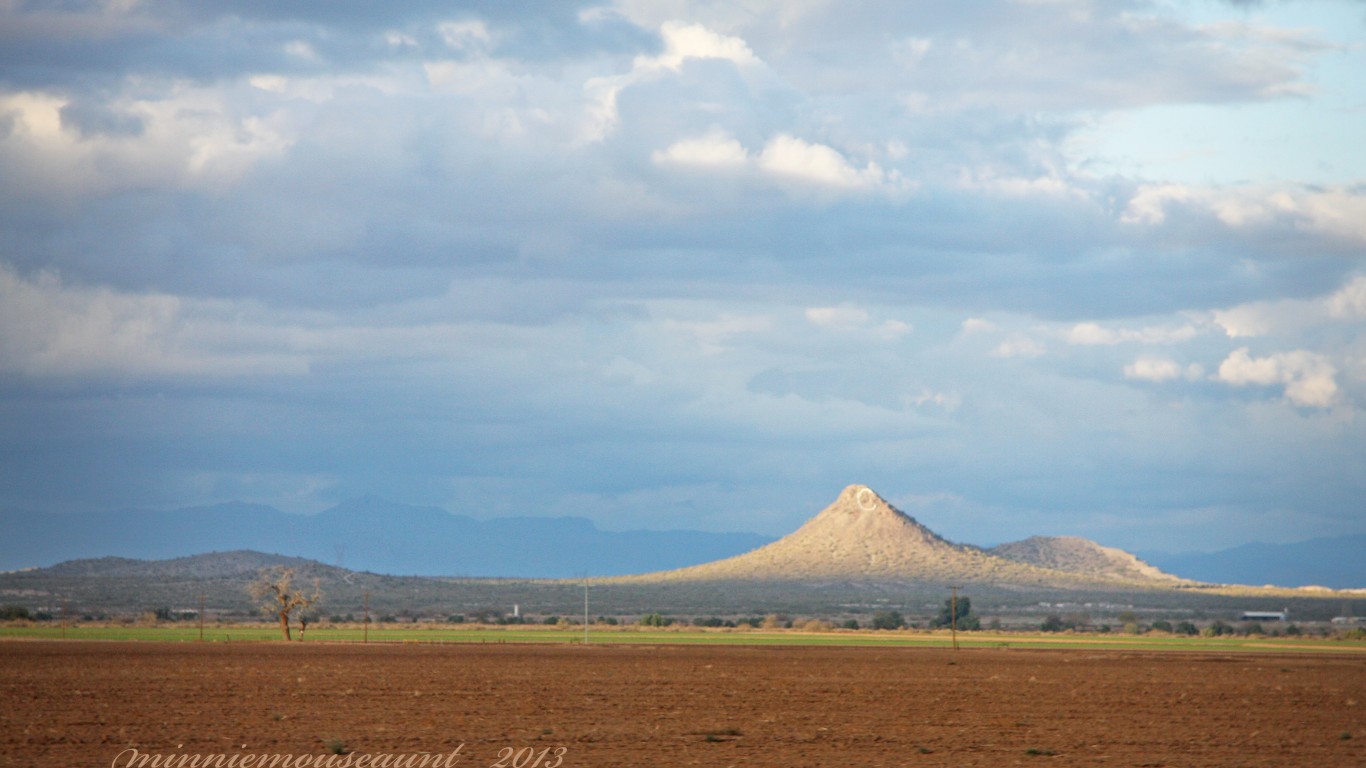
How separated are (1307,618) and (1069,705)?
13076 cm

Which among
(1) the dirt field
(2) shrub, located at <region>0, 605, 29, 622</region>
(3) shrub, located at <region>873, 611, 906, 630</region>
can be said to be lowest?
(1) the dirt field

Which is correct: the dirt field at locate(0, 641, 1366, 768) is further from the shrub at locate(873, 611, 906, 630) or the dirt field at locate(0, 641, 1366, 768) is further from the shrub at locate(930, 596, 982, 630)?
the shrub at locate(930, 596, 982, 630)

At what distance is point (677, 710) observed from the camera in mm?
38469

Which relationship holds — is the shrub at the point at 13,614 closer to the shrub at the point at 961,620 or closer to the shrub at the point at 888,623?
the shrub at the point at 888,623

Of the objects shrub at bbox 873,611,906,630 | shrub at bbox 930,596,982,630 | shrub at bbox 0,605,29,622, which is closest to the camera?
shrub at bbox 873,611,906,630

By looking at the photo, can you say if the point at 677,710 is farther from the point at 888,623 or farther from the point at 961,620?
the point at 961,620

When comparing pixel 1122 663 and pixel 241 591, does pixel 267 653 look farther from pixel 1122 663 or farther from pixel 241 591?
pixel 241 591

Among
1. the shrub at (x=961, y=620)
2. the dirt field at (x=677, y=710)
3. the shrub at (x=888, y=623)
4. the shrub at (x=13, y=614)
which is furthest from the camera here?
the shrub at (x=961, y=620)

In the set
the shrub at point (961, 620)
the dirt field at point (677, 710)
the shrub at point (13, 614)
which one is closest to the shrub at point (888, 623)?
the shrub at point (961, 620)

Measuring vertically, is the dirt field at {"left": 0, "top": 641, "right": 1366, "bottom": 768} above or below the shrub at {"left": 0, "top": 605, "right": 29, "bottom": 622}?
below

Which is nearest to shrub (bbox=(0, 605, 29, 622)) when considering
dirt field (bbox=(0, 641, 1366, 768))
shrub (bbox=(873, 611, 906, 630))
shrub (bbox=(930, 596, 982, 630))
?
dirt field (bbox=(0, 641, 1366, 768))

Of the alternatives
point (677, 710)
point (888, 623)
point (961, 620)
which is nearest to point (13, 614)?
point (888, 623)

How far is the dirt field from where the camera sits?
29.2m

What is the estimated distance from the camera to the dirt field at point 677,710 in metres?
29.2
